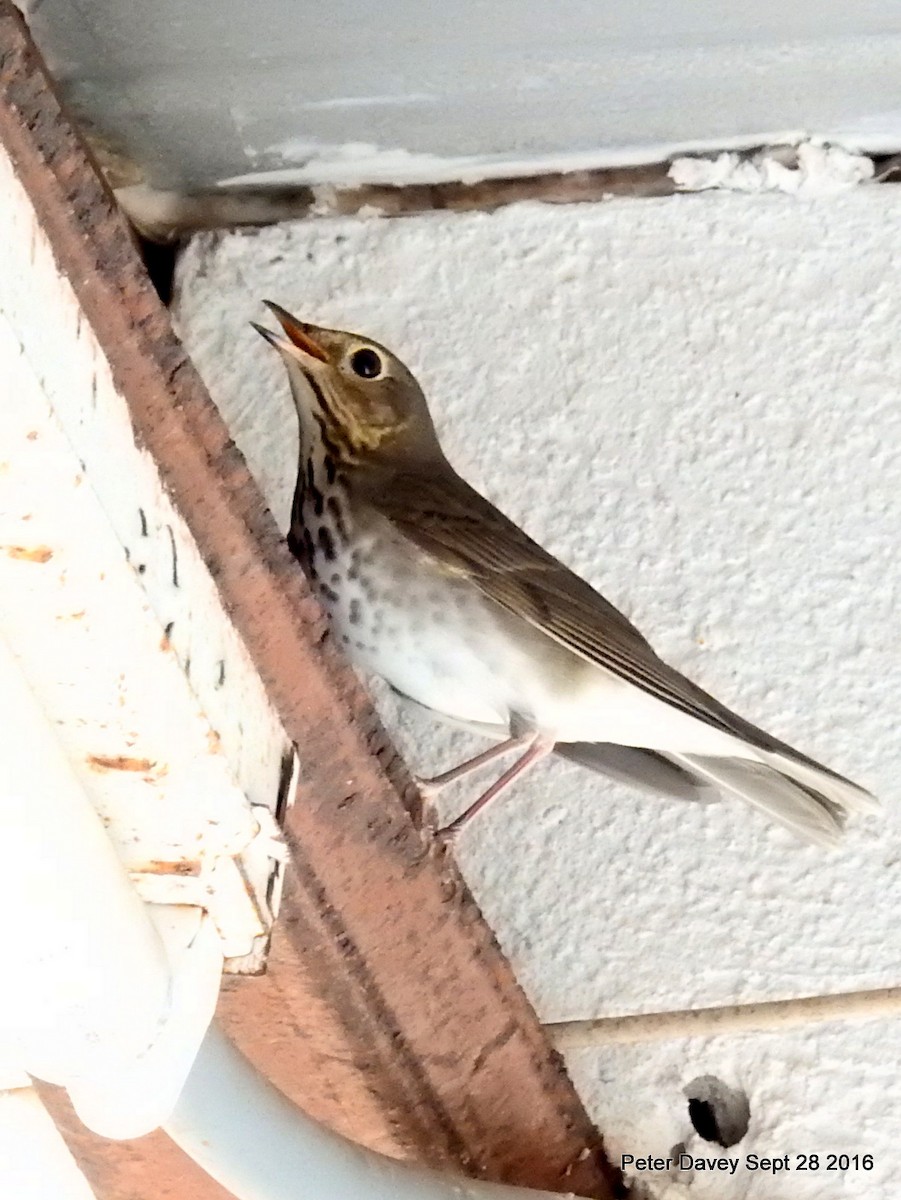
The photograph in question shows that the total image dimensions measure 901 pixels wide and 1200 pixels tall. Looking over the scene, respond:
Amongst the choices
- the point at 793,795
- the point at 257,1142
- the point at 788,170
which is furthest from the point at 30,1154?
the point at 788,170

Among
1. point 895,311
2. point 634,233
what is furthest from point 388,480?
point 895,311

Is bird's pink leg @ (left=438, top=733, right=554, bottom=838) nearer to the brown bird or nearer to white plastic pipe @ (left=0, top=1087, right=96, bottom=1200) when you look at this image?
the brown bird

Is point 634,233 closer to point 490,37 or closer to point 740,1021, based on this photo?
point 490,37

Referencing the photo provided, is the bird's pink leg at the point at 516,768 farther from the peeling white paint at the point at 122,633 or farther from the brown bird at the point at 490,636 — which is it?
the peeling white paint at the point at 122,633

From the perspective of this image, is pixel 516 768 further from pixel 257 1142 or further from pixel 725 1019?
pixel 257 1142

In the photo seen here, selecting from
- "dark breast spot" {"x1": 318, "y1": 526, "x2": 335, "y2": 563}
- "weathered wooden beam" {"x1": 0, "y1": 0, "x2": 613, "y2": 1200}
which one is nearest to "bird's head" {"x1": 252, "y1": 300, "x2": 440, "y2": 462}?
"dark breast spot" {"x1": 318, "y1": 526, "x2": 335, "y2": 563}

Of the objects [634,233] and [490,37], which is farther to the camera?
[634,233]
